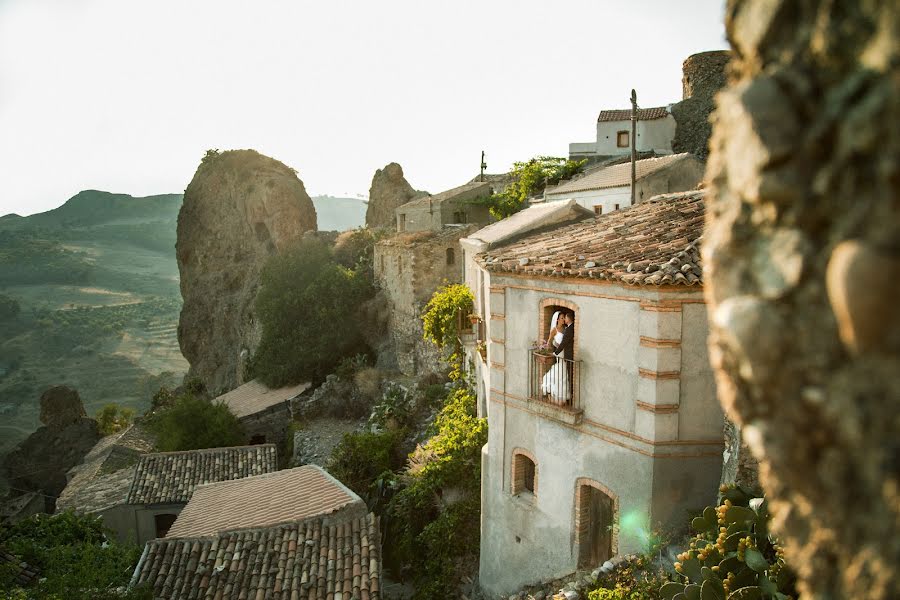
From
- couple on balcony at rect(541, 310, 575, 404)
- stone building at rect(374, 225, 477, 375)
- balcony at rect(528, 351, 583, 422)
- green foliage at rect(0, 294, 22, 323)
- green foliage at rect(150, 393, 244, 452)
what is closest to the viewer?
balcony at rect(528, 351, 583, 422)

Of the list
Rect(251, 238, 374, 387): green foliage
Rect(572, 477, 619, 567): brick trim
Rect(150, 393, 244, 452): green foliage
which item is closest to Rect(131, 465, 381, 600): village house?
Rect(572, 477, 619, 567): brick trim

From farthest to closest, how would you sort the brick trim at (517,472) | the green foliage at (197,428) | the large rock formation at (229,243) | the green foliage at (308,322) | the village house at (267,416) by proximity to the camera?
1. the large rock formation at (229,243)
2. the green foliage at (308,322)
3. the village house at (267,416)
4. the green foliage at (197,428)
5. the brick trim at (517,472)

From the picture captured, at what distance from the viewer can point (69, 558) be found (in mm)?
12922

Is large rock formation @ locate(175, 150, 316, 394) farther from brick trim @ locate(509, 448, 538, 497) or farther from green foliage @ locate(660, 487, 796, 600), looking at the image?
green foliage @ locate(660, 487, 796, 600)

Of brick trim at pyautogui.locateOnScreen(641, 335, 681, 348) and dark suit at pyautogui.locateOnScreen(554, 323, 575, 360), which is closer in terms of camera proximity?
brick trim at pyautogui.locateOnScreen(641, 335, 681, 348)

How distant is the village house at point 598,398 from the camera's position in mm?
9289

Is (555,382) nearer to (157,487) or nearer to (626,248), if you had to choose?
(626,248)

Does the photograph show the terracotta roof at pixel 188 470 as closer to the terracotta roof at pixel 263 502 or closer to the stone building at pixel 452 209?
the terracotta roof at pixel 263 502

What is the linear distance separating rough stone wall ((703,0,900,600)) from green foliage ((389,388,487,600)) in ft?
43.6

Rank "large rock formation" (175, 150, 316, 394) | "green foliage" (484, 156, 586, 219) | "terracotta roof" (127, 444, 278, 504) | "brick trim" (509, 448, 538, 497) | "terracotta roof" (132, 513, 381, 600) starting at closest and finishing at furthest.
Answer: "terracotta roof" (132, 513, 381, 600), "brick trim" (509, 448, 538, 497), "terracotta roof" (127, 444, 278, 504), "green foliage" (484, 156, 586, 219), "large rock formation" (175, 150, 316, 394)

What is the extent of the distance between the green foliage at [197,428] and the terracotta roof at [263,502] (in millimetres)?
7776

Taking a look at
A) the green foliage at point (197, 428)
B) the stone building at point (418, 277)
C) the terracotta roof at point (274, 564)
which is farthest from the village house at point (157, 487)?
the stone building at point (418, 277)

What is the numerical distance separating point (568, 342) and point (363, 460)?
11.1 metres

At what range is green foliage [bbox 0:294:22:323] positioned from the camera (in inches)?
3204
